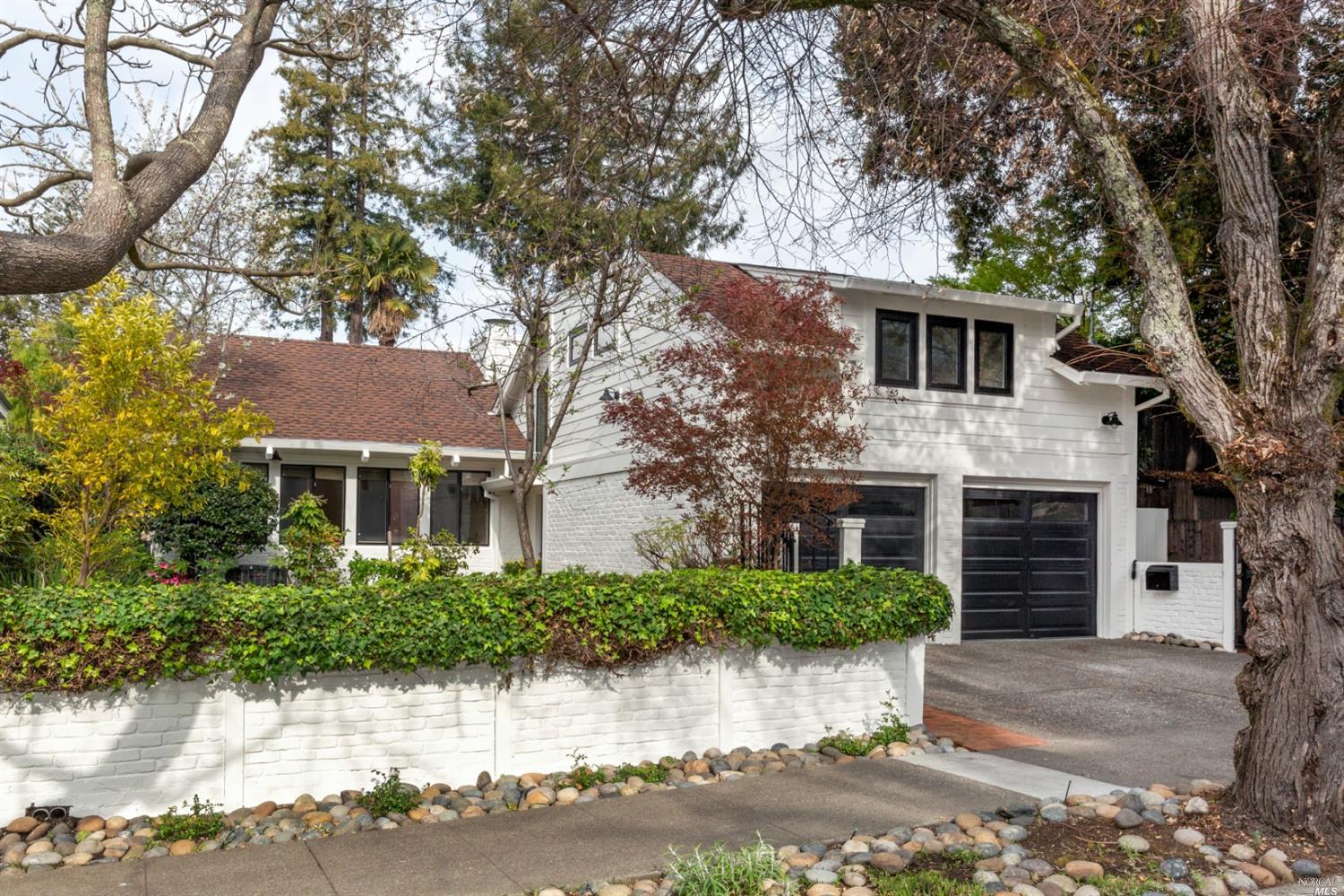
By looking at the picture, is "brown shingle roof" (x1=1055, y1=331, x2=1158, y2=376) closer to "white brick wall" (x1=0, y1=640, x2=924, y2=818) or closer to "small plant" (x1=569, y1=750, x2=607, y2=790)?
"white brick wall" (x1=0, y1=640, x2=924, y2=818)

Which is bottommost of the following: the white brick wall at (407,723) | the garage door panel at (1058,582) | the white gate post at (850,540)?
the white brick wall at (407,723)

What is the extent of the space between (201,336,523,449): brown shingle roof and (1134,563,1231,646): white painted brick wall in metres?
10.8

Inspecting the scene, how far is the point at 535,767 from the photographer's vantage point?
25.2 feet

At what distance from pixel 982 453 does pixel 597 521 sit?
5.85 meters

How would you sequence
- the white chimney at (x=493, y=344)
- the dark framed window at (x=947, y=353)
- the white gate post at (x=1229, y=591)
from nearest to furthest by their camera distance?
the white gate post at (x=1229, y=591), the white chimney at (x=493, y=344), the dark framed window at (x=947, y=353)

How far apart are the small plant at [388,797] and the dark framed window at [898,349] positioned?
9.34m

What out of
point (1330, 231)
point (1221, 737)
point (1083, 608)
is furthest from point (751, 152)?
point (1083, 608)

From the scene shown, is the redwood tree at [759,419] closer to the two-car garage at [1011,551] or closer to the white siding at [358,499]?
the two-car garage at [1011,551]

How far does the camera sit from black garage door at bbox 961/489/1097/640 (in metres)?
15.1

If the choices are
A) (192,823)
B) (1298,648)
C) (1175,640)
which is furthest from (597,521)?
(1298,648)

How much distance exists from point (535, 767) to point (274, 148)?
27.5m

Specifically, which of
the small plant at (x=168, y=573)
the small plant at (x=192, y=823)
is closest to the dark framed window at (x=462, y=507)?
the small plant at (x=168, y=573)

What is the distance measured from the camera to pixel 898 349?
14812 millimetres

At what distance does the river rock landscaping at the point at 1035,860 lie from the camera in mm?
5285
